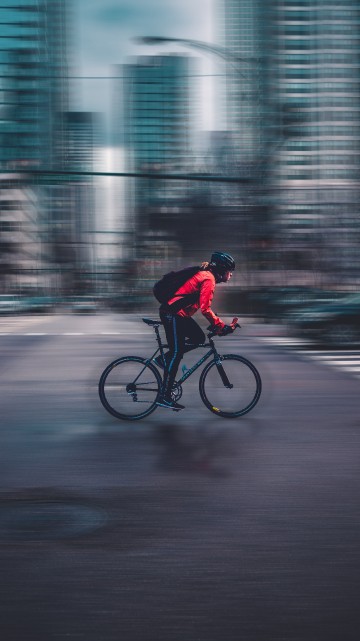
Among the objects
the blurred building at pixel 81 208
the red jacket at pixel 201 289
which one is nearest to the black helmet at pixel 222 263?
the red jacket at pixel 201 289

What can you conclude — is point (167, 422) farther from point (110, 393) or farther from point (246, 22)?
point (246, 22)

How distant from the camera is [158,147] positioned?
124 metres

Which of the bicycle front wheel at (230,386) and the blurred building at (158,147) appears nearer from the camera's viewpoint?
the bicycle front wheel at (230,386)

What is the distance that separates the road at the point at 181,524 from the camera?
11.7 feet

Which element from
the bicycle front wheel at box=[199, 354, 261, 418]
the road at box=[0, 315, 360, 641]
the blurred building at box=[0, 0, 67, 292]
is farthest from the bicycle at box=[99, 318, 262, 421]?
the blurred building at box=[0, 0, 67, 292]

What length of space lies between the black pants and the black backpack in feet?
0.41

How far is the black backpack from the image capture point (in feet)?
27.4

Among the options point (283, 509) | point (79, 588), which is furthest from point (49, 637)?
point (283, 509)

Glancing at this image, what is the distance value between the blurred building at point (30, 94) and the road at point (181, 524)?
3541 cm

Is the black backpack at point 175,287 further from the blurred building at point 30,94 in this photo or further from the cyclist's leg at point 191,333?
the blurred building at point 30,94

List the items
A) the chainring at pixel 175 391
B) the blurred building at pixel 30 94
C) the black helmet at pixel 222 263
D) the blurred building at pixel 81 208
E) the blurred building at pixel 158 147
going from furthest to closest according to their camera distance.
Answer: the blurred building at pixel 81 208
the blurred building at pixel 158 147
the blurred building at pixel 30 94
the chainring at pixel 175 391
the black helmet at pixel 222 263

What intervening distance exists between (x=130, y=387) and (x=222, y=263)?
5.17ft

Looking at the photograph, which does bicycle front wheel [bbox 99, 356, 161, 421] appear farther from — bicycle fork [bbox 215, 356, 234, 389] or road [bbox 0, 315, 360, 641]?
bicycle fork [bbox 215, 356, 234, 389]

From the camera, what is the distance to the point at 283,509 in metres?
5.27
